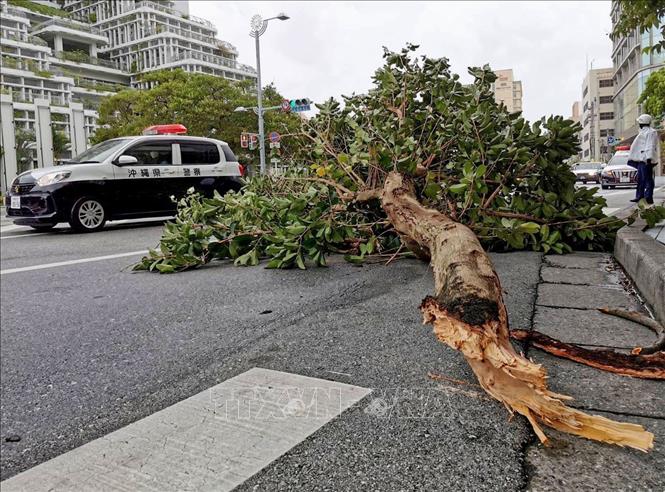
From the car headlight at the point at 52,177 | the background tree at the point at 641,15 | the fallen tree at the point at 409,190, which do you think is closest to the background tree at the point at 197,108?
the car headlight at the point at 52,177

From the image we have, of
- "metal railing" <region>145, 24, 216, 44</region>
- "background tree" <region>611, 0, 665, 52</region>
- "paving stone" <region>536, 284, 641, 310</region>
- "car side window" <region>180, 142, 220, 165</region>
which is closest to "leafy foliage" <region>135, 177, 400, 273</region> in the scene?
"paving stone" <region>536, 284, 641, 310</region>

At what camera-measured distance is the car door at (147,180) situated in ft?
31.5

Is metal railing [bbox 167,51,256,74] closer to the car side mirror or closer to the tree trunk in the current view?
the car side mirror

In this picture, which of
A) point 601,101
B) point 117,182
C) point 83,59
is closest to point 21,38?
point 83,59

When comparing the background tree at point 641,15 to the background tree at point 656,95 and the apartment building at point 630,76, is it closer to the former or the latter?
the background tree at point 656,95

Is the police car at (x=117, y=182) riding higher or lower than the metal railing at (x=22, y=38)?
lower

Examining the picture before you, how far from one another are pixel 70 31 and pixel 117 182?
9251 cm

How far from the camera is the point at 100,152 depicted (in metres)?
9.80

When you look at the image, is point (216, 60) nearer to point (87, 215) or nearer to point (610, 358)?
point (87, 215)

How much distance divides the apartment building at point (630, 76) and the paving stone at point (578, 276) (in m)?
53.2

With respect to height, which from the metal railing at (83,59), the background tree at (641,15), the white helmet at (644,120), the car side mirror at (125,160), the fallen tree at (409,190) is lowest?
the fallen tree at (409,190)

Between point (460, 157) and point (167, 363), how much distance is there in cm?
271

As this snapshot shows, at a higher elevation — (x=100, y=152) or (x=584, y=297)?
(x=100, y=152)

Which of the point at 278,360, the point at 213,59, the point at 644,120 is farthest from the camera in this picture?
the point at 213,59
